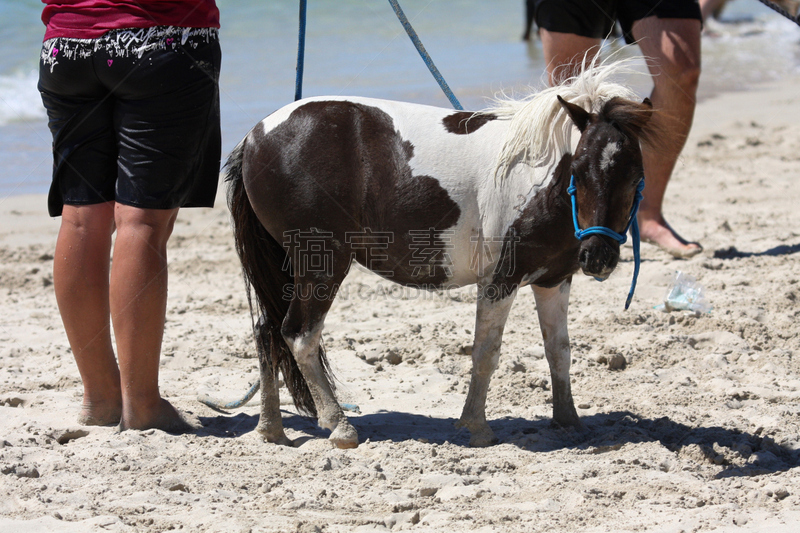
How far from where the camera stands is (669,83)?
510 cm

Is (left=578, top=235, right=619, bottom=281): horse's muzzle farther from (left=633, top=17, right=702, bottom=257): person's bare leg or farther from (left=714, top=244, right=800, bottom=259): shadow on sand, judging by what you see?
(left=714, top=244, right=800, bottom=259): shadow on sand

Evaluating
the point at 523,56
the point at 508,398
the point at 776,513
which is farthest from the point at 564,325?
the point at 523,56

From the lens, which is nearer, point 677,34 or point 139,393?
point 139,393

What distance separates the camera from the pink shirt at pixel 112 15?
2863 mm

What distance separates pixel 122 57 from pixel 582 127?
1772mm

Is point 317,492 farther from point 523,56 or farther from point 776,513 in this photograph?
point 523,56

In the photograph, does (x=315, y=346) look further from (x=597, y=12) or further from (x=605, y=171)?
(x=597, y=12)

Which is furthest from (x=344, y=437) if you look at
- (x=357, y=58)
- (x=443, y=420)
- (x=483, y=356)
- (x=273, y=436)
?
(x=357, y=58)

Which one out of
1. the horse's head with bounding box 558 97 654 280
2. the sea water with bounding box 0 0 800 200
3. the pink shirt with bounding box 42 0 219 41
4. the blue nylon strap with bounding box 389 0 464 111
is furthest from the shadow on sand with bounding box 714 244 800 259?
the pink shirt with bounding box 42 0 219 41

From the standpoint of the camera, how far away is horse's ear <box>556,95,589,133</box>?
2725mm

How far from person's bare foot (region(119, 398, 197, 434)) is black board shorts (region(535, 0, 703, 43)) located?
3.22 metres

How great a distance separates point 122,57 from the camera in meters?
2.85

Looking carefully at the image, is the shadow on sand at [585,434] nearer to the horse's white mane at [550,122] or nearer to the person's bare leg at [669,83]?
the horse's white mane at [550,122]

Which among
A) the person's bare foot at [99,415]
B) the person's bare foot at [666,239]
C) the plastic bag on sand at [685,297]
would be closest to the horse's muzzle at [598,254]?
the plastic bag on sand at [685,297]
